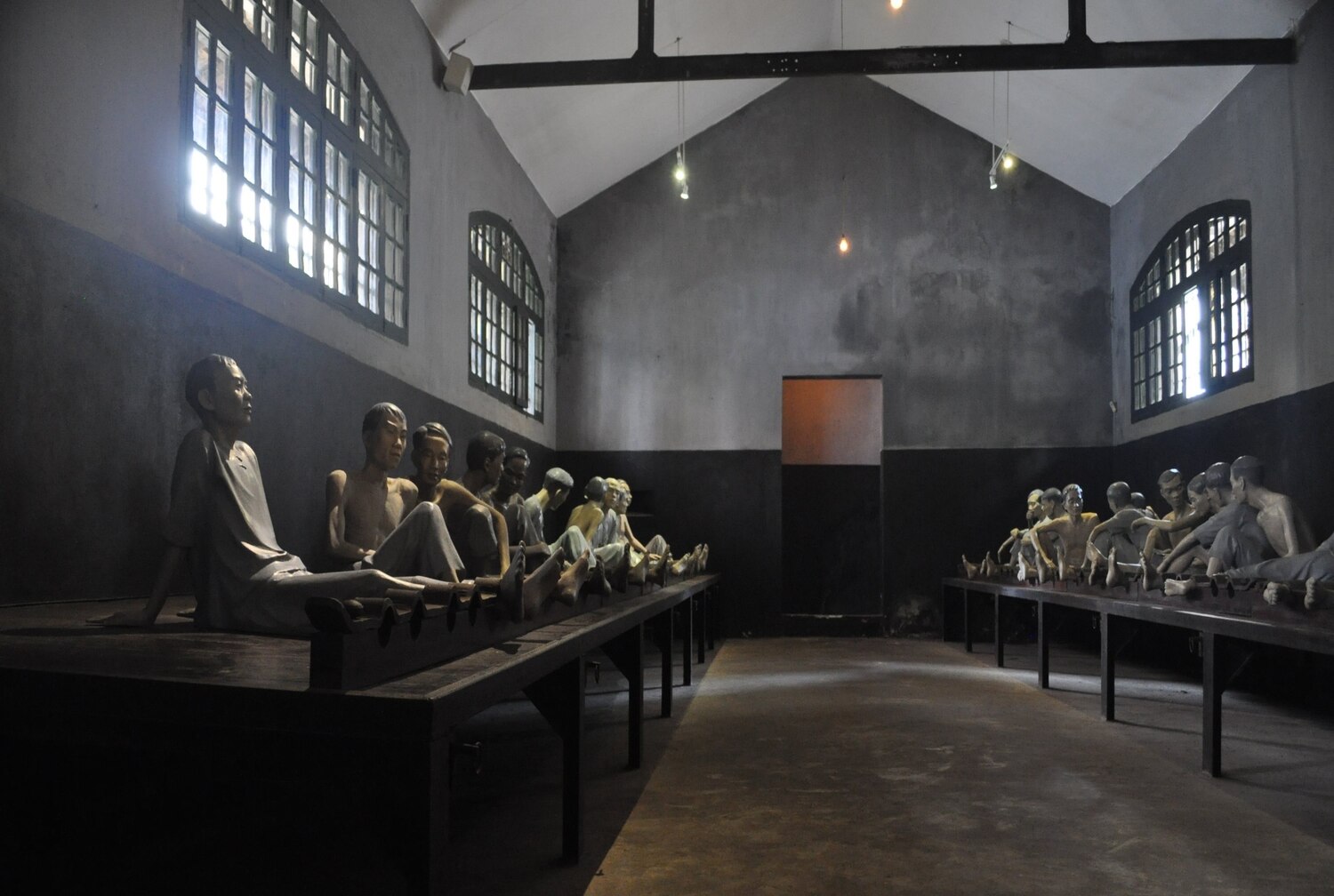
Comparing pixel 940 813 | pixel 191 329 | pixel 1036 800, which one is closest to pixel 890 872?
pixel 940 813

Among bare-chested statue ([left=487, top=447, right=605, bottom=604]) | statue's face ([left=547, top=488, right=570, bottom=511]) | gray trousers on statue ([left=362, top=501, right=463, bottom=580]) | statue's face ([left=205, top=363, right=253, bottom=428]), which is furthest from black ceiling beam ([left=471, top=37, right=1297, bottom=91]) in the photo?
gray trousers on statue ([left=362, top=501, right=463, bottom=580])

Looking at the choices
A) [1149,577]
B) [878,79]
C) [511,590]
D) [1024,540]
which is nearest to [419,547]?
[511,590]

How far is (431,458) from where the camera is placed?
3.93m

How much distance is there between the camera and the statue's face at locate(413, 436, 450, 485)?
12.9 feet

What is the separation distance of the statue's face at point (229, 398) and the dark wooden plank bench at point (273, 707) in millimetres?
774

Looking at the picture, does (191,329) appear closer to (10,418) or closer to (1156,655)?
(10,418)

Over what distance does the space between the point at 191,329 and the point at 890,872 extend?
3619 millimetres

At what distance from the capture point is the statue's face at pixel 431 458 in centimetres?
392

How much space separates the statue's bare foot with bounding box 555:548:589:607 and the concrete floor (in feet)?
2.76

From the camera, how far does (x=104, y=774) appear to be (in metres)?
3.40

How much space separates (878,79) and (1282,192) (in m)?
5.80

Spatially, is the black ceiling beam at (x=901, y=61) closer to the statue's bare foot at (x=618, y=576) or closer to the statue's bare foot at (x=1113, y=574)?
the statue's bare foot at (x=1113, y=574)

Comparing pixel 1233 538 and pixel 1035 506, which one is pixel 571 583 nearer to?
pixel 1233 538

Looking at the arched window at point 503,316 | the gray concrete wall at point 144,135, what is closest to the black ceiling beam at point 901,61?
the gray concrete wall at point 144,135
